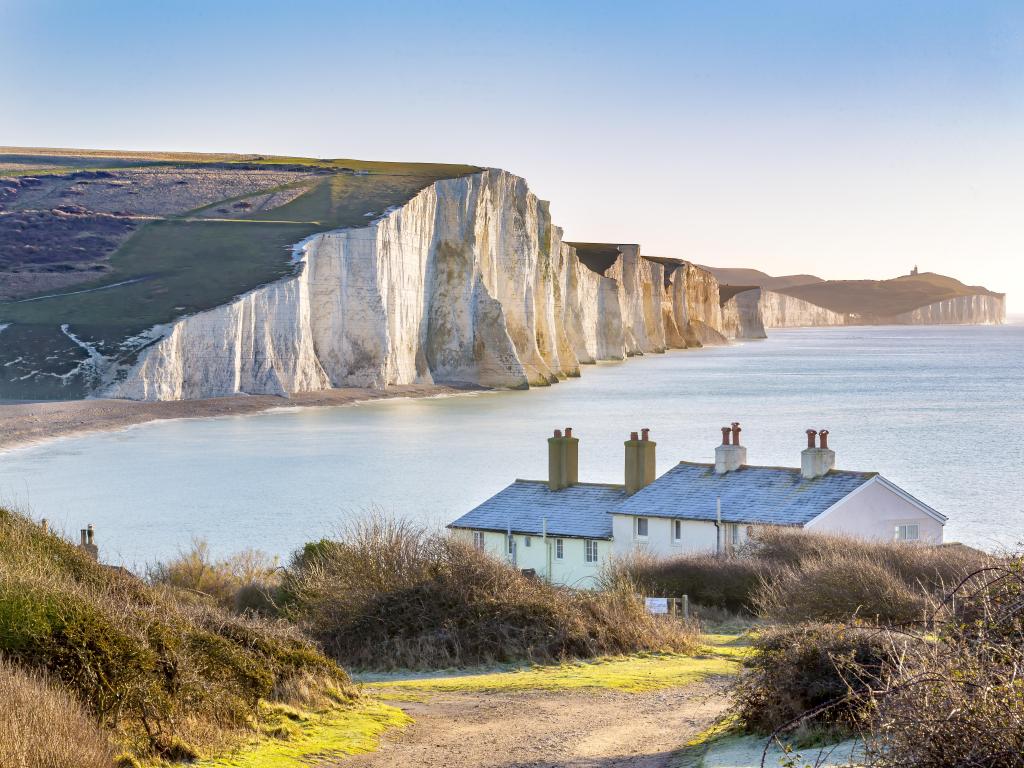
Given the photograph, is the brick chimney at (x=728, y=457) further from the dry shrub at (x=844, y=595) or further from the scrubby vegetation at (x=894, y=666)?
the dry shrub at (x=844, y=595)

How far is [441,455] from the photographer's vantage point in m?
61.0

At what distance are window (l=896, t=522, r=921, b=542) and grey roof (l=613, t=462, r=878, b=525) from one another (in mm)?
1860

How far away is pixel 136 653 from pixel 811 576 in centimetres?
1126

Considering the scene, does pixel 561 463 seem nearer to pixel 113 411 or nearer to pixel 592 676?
pixel 592 676

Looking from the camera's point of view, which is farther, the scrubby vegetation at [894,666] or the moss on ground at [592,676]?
the moss on ground at [592,676]

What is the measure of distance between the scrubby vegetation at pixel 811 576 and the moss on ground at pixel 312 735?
6.30 m

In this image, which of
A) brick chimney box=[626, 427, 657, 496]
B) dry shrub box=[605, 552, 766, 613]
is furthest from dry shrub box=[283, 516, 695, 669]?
brick chimney box=[626, 427, 657, 496]

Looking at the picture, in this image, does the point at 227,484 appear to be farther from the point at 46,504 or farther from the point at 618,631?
the point at 618,631

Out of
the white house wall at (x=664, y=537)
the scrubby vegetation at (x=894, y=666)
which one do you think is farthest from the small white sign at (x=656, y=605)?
the white house wall at (x=664, y=537)

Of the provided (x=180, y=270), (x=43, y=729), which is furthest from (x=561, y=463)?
(x=180, y=270)

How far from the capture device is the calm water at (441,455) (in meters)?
42.3

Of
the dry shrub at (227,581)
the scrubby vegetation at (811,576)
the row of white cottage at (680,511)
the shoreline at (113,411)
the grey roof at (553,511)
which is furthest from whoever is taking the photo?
the shoreline at (113,411)

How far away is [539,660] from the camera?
56.4 feet

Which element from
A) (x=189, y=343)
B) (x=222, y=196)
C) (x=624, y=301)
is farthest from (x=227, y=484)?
(x=624, y=301)
